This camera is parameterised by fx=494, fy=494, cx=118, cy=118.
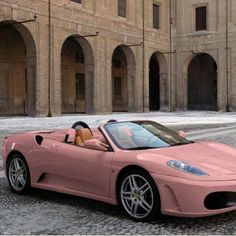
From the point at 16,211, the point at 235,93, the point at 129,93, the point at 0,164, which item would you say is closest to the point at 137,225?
the point at 16,211

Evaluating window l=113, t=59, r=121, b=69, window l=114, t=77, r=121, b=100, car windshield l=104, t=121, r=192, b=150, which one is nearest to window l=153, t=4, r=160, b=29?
window l=113, t=59, r=121, b=69

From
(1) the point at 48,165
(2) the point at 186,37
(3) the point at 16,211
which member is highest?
(2) the point at 186,37

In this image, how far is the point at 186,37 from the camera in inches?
1763

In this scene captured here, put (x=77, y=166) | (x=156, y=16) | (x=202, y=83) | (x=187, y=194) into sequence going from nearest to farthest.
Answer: (x=187, y=194)
(x=77, y=166)
(x=156, y=16)
(x=202, y=83)

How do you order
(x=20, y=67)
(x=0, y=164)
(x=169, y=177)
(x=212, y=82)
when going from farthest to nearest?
(x=212, y=82)
(x=20, y=67)
(x=0, y=164)
(x=169, y=177)

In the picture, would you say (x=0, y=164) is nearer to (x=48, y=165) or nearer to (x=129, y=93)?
(x=48, y=165)

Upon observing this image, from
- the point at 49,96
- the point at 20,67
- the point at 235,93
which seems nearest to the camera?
the point at 49,96

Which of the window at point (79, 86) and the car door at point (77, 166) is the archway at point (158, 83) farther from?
the car door at point (77, 166)

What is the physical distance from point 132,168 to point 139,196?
0.33 meters

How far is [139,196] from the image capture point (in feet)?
17.2

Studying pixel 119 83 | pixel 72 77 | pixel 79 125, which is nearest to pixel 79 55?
pixel 72 77

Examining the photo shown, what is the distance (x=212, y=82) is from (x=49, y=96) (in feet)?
71.9

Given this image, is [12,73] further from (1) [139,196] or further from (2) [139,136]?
(1) [139,196]

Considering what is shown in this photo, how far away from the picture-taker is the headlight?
199 inches
